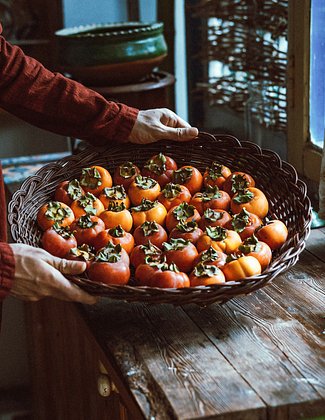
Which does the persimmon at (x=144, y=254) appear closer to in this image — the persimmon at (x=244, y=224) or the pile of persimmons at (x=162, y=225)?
the pile of persimmons at (x=162, y=225)

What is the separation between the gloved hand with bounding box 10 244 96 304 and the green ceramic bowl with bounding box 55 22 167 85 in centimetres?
167

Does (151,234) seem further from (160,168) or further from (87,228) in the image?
(160,168)

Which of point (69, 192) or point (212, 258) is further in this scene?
point (69, 192)

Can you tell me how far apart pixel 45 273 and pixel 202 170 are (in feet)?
2.04

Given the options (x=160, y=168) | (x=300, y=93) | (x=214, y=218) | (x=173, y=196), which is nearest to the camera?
(x=214, y=218)

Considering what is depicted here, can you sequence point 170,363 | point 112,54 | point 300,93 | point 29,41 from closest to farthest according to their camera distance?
1. point 170,363
2. point 300,93
3. point 112,54
4. point 29,41

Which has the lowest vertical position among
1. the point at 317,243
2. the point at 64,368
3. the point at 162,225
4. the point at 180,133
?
the point at 64,368

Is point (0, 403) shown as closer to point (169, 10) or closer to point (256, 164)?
point (256, 164)

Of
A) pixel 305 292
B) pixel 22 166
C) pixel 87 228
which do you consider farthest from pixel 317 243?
pixel 22 166

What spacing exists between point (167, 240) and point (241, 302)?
Result: 0.66 feet

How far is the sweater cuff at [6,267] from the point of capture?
4.33ft

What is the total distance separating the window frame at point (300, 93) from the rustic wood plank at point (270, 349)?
2.95ft

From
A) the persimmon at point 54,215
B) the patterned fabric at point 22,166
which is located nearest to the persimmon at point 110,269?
the persimmon at point 54,215

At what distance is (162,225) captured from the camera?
62.5 inches
